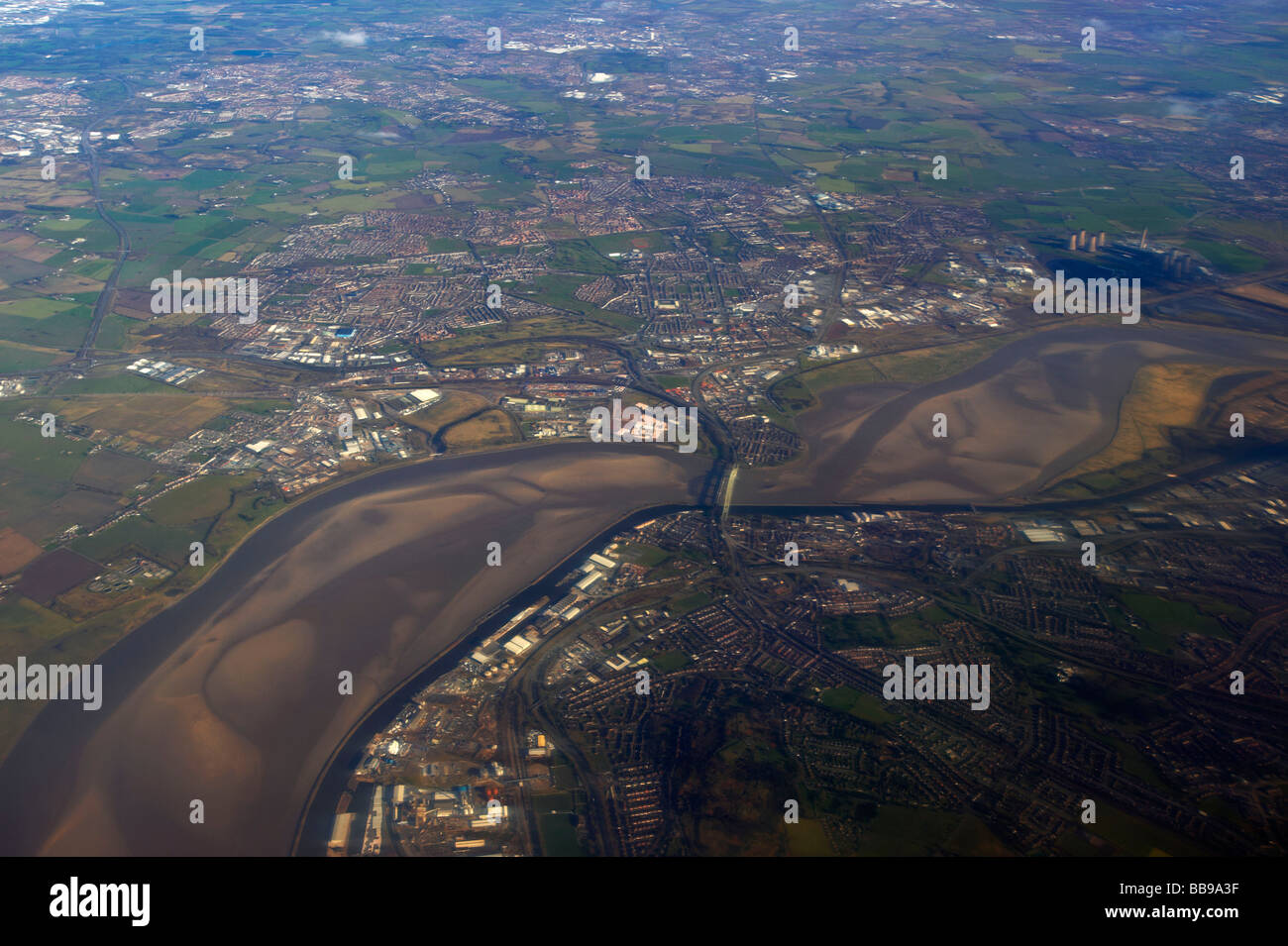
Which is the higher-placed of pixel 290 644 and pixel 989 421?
pixel 989 421

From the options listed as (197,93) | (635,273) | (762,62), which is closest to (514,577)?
(635,273)

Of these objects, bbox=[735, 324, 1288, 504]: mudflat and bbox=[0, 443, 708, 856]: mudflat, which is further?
bbox=[735, 324, 1288, 504]: mudflat

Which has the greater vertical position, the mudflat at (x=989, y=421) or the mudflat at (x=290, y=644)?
the mudflat at (x=989, y=421)

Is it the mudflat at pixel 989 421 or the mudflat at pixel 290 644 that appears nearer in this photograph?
the mudflat at pixel 290 644

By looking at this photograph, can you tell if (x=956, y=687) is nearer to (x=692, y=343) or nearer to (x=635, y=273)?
(x=692, y=343)

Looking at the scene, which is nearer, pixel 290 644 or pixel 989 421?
pixel 290 644
